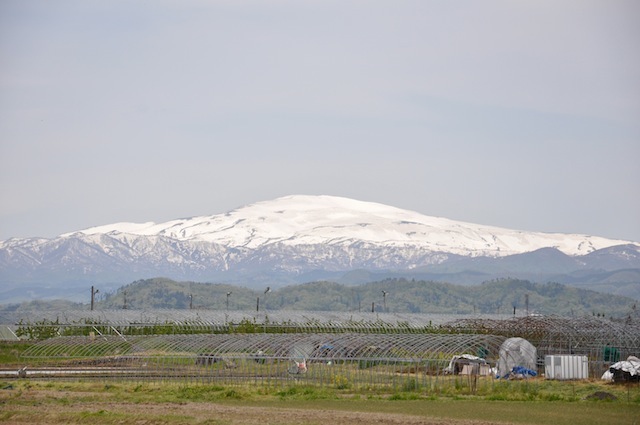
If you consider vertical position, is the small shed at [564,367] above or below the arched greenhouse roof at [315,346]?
below

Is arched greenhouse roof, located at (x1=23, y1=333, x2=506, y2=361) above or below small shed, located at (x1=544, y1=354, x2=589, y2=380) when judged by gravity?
above

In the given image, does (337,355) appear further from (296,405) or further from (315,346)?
(296,405)

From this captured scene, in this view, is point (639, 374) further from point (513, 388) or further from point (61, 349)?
point (61, 349)

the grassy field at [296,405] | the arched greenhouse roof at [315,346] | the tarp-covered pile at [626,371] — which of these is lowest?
the grassy field at [296,405]

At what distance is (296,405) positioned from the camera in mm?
46000

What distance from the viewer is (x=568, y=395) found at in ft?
163

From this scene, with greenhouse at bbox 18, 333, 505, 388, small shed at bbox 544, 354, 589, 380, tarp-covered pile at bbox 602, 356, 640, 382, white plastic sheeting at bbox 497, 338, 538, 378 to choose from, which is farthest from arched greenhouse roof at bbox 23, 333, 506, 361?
tarp-covered pile at bbox 602, 356, 640, 382

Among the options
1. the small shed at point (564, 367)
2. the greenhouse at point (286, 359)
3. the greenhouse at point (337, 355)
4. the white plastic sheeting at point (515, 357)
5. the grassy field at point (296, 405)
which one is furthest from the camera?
the white plastic sheeting at point (515, 357)

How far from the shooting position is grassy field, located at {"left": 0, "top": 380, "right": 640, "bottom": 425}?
40438mm

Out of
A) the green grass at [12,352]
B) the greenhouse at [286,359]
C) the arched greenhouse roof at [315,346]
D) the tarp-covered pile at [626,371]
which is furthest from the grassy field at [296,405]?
the green grass at [12,352]

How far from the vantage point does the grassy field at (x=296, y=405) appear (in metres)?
40.4

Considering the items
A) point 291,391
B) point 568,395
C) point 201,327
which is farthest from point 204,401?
point 201,327

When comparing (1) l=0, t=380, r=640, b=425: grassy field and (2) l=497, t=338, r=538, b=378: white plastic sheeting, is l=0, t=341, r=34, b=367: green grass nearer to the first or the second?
(1) l=0, t=380, r=640, b=425: grassy field

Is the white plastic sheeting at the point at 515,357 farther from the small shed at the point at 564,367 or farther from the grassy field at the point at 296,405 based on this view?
the grassy field at the point at 296,405
